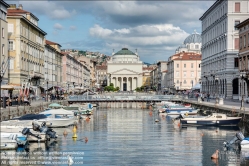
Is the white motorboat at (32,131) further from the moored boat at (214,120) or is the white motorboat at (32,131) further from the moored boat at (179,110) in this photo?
the moored boat at (179,110)

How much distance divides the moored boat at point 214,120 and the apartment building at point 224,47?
105ft

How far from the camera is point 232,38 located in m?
90.3

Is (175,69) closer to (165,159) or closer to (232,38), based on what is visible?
(232,38)

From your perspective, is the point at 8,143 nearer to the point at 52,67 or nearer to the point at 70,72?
the point at 52,67

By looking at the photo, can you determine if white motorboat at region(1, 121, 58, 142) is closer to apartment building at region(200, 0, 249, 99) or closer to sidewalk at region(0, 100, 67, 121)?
sidewalk at region(0, 100, 67, 121)

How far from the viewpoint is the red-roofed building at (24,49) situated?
77.9m

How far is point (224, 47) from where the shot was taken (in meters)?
92.6

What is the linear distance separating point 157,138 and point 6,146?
15.0 metres

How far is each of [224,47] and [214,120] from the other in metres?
39.7

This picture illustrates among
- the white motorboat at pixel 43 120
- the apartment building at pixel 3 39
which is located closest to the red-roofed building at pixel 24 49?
the apartment building at pixel 3 39

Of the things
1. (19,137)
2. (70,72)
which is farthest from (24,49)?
(70,72)

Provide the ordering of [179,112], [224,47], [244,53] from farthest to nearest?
[224,47], [244,53], [179,112]

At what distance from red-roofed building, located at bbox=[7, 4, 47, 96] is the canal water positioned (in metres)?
29.6

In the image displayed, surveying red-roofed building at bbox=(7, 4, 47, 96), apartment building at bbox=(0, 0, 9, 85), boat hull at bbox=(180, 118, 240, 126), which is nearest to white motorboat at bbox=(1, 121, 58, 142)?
boat hull at bbox=(180, 118, 240, 126)
